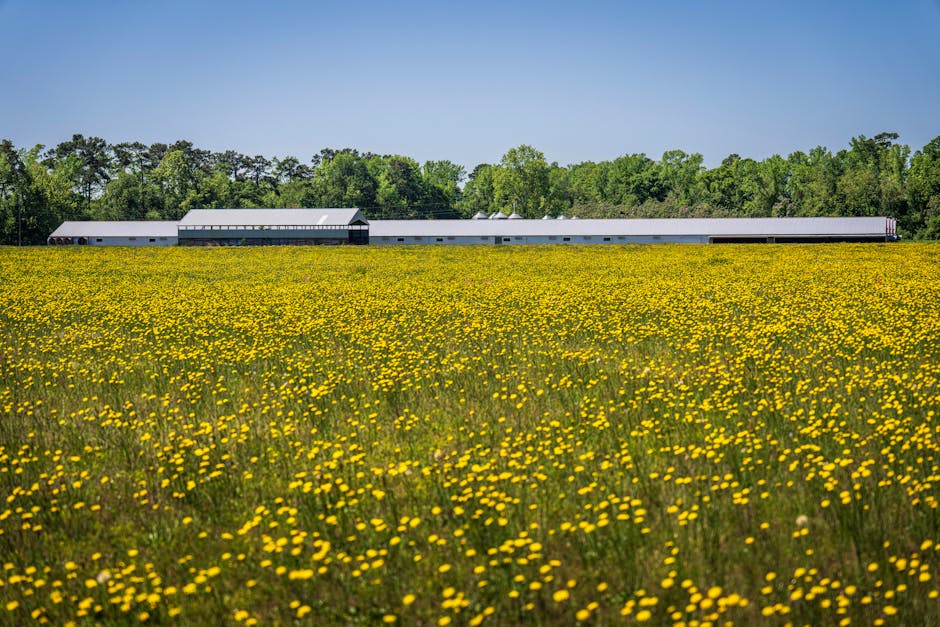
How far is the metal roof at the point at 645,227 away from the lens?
8581 cm

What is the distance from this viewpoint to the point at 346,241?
314 feet

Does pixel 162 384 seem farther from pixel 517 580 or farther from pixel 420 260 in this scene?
pixel 420 260

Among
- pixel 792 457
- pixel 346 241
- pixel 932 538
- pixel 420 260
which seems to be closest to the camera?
pixel 932 538

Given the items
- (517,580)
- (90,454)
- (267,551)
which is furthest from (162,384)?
(517,580)

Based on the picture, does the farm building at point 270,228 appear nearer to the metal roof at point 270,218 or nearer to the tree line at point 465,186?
the metal roof at point 270,218

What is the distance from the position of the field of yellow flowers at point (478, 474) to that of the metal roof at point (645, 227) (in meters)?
78.3

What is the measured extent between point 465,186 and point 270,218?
97.4 m

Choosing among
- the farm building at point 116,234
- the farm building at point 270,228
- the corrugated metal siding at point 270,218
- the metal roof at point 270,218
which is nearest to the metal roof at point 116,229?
the farm building at point 116,234

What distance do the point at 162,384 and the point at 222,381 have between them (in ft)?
2.83

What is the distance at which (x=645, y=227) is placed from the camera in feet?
314

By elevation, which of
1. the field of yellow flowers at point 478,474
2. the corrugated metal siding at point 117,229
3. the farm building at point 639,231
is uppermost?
the corrugated metal siding at point 117,229

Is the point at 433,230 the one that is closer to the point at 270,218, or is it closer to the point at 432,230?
the point at 432,230

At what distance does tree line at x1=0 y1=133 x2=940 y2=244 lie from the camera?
346 ft

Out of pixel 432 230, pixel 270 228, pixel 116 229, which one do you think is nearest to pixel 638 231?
pixel 432 230
